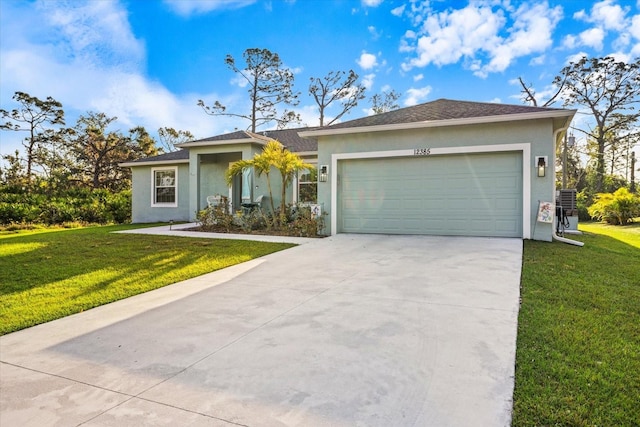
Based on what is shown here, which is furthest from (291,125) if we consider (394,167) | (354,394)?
(354,394)

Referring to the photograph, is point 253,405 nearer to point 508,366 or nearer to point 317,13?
point 508,366

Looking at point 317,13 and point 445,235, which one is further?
point 317,13

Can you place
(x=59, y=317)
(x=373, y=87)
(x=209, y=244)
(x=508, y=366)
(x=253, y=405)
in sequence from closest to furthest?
(x=253, y=405) < (x=508, y=366) < (x=59, y=317) < (x=209, y=244) < (x=373, y=87)

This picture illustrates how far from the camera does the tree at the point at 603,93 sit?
23250mm

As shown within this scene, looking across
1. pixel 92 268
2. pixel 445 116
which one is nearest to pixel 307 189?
pixel 445 116

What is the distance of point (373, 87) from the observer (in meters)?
25.8

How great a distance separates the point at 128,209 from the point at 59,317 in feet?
57.5

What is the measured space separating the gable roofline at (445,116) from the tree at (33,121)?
22.5 metres

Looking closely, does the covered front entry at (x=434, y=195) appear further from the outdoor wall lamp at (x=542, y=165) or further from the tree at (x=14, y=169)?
the tree at (x=14, y=169)

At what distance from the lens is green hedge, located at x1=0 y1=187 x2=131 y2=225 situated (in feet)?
51.5

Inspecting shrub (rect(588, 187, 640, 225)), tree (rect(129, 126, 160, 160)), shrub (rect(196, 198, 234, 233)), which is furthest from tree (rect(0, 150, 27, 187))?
shrub (rect(588, 187, 640, 225))

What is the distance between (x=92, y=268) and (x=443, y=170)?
7.84 m

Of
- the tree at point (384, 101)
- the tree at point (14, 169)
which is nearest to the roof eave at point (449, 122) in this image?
the tree at point (384, 101)

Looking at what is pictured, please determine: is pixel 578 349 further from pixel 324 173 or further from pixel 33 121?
pixel 33 121
